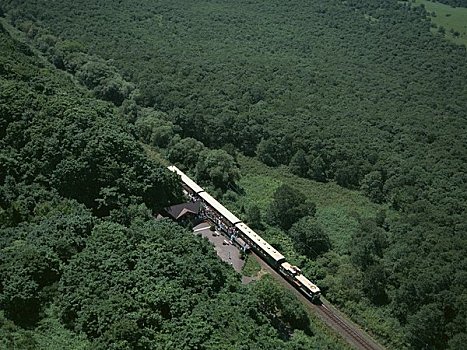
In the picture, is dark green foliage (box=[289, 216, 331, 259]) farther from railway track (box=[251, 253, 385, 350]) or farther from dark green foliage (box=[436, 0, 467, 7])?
dark green foliage (box=[436, 0, 467, 7])

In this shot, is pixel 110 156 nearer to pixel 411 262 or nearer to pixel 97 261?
pixel 97 261

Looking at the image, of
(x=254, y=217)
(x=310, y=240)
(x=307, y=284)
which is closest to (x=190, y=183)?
(x=254, y=217)

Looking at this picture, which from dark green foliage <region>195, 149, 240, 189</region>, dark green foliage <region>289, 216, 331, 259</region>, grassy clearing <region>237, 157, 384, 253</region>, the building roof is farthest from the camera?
dark green foliage <region>195, 149, 240, 189</region>

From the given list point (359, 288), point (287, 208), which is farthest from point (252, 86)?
point (359, 288)

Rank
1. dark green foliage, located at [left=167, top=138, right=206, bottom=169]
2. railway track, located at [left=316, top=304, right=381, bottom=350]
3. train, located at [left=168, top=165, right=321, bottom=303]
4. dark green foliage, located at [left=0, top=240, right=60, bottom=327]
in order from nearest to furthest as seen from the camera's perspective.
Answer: dark green foliage, located at [left=0, top=240, right=60, bottom=327] < railway track, located at [left=316, top=304, right=381, bottom=350] < train, located at [left=168, top=165, right=321, bottom=303] < dark green foliage, located at [left=167, top=138, right=206, bottom=169]

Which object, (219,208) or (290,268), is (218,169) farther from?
(290,268)

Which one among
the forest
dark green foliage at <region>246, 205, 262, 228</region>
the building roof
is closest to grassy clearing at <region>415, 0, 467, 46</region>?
the forest

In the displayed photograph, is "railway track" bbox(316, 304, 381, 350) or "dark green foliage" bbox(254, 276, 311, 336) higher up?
"dark green foliage" bbox(254, 276, 311, 336)
